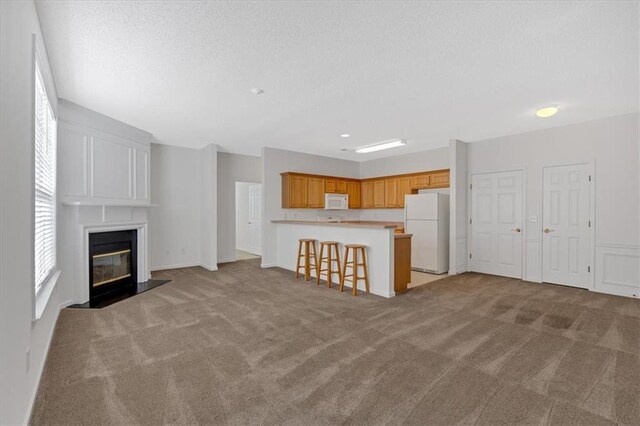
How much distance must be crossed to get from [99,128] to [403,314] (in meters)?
4.89

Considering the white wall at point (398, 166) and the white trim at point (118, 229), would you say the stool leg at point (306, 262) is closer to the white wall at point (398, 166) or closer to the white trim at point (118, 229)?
the white trim at point (118, 229)

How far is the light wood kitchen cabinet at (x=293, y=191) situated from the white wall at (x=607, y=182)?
4437mm

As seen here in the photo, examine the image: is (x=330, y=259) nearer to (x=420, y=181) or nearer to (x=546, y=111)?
(x=420, y=181)

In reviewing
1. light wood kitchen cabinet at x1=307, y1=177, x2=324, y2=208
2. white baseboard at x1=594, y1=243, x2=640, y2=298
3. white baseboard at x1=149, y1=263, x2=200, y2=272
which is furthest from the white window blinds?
white baseboard at x1=594, y1=243, x2=640, y2=298

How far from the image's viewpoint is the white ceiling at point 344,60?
85.1 inches

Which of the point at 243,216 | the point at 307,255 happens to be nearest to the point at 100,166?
the point at 307,255

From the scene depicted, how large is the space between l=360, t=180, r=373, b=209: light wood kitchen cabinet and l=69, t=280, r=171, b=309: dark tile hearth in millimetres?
5111

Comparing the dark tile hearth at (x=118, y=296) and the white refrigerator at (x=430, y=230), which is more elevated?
the white refrigerator at (x=430, y=230)

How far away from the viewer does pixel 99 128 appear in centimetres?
439

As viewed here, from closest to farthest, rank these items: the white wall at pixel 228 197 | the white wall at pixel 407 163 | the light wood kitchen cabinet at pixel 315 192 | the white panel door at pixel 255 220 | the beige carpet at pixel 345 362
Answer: the beige carpet at pixel 345 362, the white wall at pixel 407 163, the white wall at pixel 228 197, the light wood kitchen cabinet at pixel 315 192, the white panel door at pixel 255 220

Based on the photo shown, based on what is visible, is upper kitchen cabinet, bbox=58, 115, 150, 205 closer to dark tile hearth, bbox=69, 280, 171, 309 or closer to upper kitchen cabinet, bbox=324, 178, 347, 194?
dark tile hearth, bbox=69, 280, 171, 309

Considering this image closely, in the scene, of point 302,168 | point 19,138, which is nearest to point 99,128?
point 19,138

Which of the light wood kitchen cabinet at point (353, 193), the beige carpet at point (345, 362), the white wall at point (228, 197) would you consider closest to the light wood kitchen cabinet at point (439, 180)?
the light wood kitchen cabinet at point (353, 193)

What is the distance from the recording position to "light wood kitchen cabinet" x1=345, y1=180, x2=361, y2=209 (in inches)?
319
